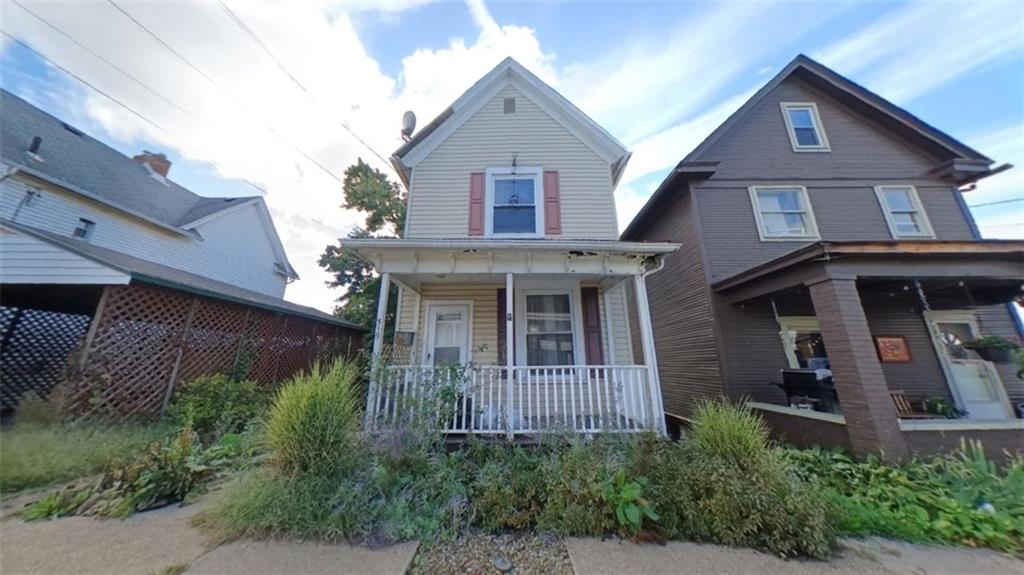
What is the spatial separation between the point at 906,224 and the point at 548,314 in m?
9.08

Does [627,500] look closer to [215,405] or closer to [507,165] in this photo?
[215,405]

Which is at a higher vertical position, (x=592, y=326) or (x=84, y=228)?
(x=84, y=228)

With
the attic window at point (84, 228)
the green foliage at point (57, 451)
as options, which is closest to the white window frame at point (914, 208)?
the green foliage at point (57, 451)

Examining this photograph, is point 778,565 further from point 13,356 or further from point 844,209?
point 13,356

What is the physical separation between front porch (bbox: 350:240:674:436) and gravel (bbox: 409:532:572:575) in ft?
4.88

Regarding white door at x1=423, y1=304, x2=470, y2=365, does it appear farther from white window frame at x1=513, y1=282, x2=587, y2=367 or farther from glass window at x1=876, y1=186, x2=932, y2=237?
glass window at x1=876, y1=186, x2=932, y2=237

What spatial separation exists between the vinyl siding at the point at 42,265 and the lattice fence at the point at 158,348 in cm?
30

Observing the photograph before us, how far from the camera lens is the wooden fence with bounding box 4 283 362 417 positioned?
4.48m

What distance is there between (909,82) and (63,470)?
18032 millimetres

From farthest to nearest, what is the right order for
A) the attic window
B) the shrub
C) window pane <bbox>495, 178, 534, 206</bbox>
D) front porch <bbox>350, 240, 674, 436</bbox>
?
the attic window < window pane <bbox>495, 178, 534, 206</bbox> < front porch <bbox>350, 240, 674, 436</bbox> < the shrub

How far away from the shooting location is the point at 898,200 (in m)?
7.89

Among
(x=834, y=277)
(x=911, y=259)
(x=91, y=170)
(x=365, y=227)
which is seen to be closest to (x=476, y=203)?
(x=834, y=277)

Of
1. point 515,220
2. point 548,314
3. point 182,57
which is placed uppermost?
point 182,57

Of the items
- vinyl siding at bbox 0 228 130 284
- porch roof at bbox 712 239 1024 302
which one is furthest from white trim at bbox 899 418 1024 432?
vinyl siding at bbox 0 228 130 284
